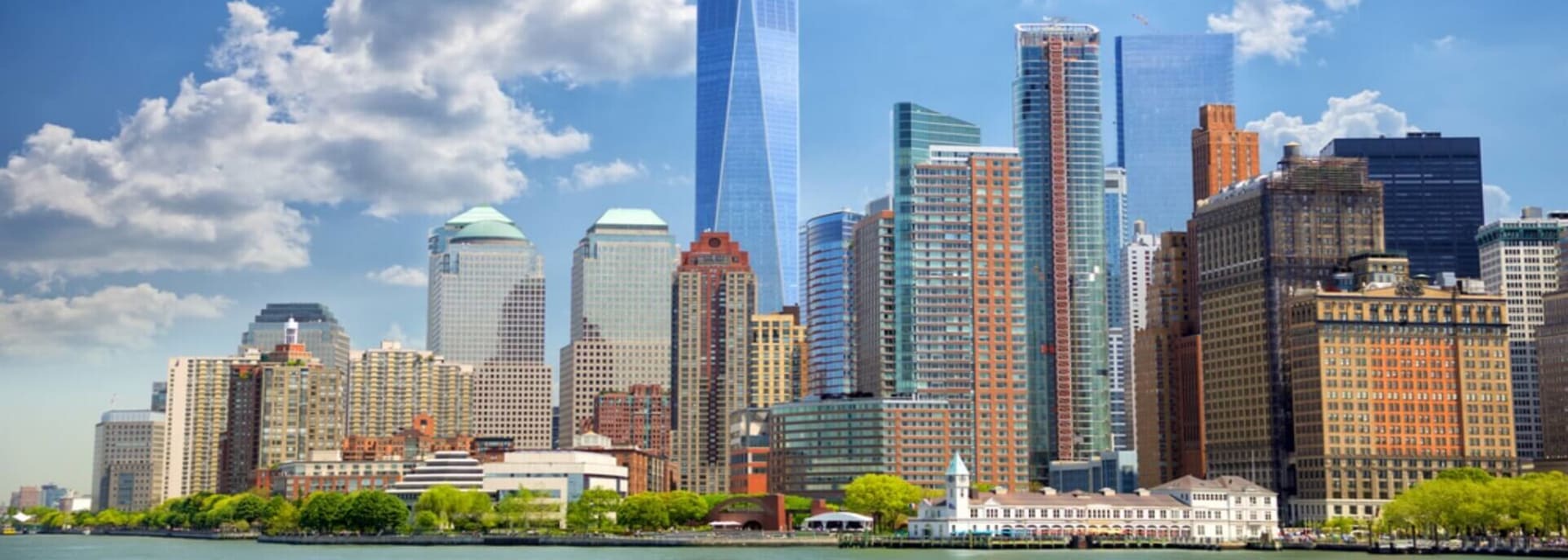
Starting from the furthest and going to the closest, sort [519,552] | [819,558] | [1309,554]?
[519,552], [1309,554], [819,558]

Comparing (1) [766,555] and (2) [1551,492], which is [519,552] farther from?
(2) [1551,492]

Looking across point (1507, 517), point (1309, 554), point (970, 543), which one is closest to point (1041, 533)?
point (970, 543)

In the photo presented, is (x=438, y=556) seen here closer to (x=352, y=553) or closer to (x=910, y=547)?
(x=352, y=553)

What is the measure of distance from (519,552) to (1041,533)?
→ 176ft

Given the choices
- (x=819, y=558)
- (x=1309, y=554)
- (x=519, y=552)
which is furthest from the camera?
(x=519, y=552)

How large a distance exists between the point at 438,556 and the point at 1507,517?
9772 centimetres

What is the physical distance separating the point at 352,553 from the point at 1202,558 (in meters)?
80.3

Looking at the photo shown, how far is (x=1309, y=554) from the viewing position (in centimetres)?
17762

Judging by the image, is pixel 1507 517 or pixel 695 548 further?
pixel 695 548

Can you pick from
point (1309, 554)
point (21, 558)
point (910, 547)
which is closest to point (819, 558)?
point (910, 547)

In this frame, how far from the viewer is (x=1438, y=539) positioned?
7347 inches

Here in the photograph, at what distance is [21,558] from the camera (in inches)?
7712

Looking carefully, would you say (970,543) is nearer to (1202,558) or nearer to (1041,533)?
(1041,533)

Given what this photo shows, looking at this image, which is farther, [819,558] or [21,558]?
[21,558]
